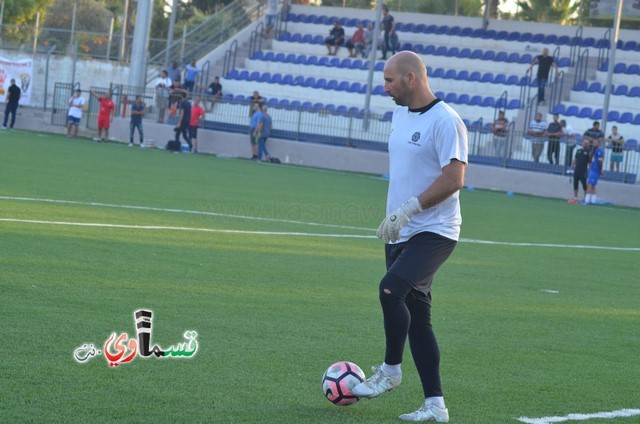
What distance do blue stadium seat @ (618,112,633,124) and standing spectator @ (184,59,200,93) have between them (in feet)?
53.9

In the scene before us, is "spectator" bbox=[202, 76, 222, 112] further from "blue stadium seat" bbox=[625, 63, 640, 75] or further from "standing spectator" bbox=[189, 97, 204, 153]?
"blue stadium seat" bbox=[625, 63, 640, 75]

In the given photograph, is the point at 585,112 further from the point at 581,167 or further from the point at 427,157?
the point at 427,157

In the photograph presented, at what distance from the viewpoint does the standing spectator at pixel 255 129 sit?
36.7 m

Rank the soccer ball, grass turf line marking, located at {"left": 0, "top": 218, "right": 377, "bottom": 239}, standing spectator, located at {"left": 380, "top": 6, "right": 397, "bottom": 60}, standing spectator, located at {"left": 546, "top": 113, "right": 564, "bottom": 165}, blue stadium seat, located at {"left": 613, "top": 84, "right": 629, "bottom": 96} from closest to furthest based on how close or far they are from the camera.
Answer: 1. the soccer ball
2. grass turf line marking, located at {"left": 0, "top": 218, "right": 377, "bottom": 239}
3. standing spectator, located at {"left": 546, "top": 113, "right": 564, "bottom": 165}
4. blue stadium seat, located at {"left": 613, "top": 84, "right": 629, "bottom": 96}
5. standing spectator, located at {"left": 380, "top": 6, "right": 397, "bottom": 60}

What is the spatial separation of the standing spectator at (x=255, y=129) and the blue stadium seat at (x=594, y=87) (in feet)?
38.7

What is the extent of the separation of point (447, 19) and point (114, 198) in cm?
3146

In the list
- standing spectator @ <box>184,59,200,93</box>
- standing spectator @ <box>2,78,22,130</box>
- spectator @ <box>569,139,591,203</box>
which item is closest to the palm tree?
standing spectator @ <box>184,59,200,93</box>

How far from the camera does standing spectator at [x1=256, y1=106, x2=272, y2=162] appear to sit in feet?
120

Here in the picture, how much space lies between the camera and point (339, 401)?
620 cm

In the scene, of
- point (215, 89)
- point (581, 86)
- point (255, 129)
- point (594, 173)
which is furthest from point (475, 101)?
point (215, 89)

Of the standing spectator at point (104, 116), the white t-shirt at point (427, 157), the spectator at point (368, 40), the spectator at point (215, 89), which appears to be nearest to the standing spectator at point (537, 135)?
the spectator at point (368, 40)

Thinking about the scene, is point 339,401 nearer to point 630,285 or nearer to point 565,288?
point 565,288

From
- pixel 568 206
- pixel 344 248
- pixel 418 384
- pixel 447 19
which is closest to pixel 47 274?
pixel 418 384

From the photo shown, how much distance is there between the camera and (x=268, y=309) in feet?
30.3
